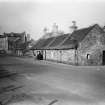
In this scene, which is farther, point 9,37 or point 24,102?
point 9,37

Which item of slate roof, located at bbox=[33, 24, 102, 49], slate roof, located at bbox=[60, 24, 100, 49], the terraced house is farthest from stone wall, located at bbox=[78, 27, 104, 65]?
slate roof, located at bbox=[33, 24, 102, 49]

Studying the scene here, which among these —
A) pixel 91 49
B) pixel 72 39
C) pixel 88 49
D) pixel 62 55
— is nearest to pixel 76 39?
pixel 72 39

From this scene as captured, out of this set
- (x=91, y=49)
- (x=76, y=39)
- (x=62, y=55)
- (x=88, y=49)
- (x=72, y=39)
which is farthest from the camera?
(x=72, y=39)

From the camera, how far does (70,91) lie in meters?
8.34

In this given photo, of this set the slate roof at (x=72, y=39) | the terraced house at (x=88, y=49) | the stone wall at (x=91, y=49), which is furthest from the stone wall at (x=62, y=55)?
the stone wall at (x=91, y=49)

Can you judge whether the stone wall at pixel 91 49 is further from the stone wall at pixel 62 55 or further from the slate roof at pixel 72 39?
the stone wall at pixel 62 55

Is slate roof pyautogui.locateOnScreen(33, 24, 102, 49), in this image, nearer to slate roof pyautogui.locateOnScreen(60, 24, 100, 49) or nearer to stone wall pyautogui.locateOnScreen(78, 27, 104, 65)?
slate roof pyautogui.locateOnScreen(60, 24, 100, 49)

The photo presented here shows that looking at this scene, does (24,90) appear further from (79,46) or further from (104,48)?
(104,48)

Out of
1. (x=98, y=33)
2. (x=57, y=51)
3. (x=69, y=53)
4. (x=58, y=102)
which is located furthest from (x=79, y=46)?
(x=58, y=102)

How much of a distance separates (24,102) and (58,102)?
5.35ft

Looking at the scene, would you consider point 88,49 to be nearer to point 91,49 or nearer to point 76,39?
point 91,49

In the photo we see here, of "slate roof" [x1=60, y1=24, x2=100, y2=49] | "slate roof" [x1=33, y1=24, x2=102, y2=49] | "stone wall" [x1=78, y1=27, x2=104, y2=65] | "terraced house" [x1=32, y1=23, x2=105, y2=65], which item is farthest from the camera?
"slate roof" [x1=33, y1=24, x2=102, y2=49]

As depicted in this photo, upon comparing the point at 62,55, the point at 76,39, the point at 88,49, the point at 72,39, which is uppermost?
the point at 72,39

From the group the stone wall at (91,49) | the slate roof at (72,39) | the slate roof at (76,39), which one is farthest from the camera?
the slate roof at (72,39)
